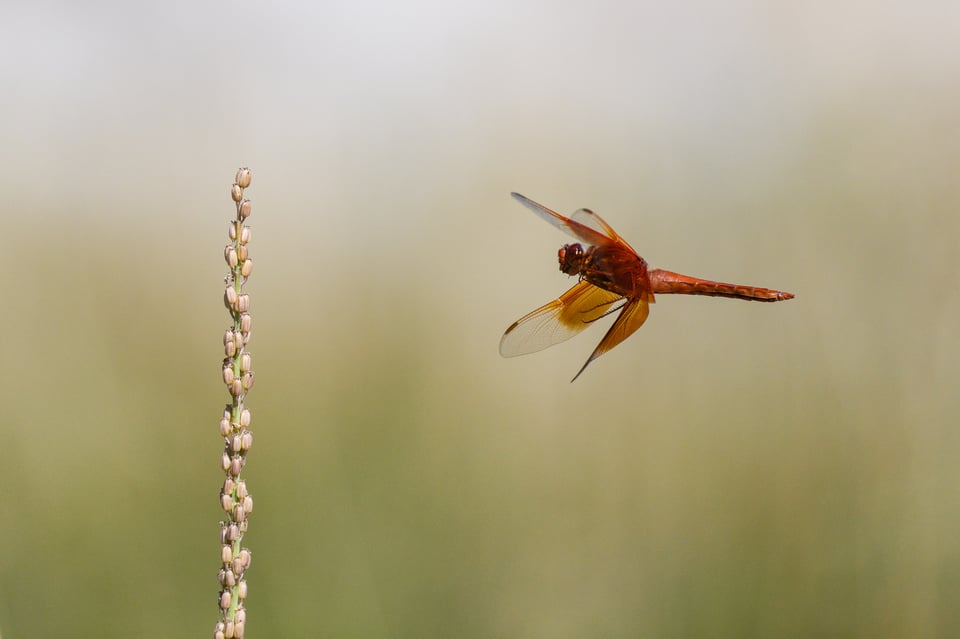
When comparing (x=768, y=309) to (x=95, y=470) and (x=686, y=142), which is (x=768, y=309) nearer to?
(x=686, y=142)

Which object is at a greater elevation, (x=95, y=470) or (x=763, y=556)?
(x=95, y=470)

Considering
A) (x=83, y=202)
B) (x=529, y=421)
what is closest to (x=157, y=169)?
(x=83, y=202)

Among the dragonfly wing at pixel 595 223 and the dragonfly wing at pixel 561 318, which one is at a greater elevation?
the dragonfly wing at pixel 595 223

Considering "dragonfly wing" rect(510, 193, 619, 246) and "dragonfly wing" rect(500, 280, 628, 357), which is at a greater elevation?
"dragonfly wing" rect(510, 193, 619, 246)
